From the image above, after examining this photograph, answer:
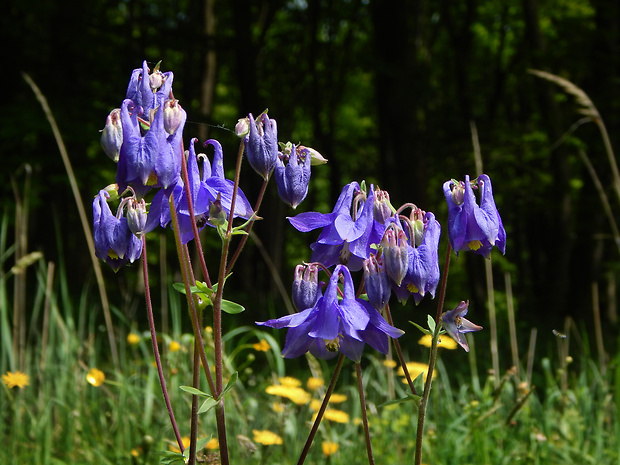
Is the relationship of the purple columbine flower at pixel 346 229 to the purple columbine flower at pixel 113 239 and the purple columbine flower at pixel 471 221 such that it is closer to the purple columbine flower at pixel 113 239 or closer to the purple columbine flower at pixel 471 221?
the purple columbine flower at pixel 471 221

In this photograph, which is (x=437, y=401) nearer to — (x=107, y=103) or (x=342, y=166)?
(x=107, y=103)

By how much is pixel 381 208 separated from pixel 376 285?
0.70ft

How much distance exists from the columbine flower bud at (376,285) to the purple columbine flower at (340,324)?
0.04 meters

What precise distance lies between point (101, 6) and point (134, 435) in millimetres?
11499

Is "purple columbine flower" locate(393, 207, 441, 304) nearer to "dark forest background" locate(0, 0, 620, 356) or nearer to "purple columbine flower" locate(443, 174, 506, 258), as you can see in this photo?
"purple columbine flower" locate(443, 174, 506, 258)

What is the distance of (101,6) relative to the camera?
12.7m

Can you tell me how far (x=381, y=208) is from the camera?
59.7 inches

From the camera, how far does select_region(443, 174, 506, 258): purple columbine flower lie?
148 cm

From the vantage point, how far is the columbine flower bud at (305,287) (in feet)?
4.83

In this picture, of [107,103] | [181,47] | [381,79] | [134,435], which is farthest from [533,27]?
[134,435]

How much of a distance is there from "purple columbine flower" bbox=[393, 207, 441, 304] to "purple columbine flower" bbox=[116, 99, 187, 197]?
22.1 inches

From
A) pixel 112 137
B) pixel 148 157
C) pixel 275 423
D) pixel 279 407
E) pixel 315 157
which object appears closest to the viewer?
pixel 148 157

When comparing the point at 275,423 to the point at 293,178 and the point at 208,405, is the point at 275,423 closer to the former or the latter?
the point at 208,405

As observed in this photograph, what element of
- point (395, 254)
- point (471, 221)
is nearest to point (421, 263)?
point (395, 254)
